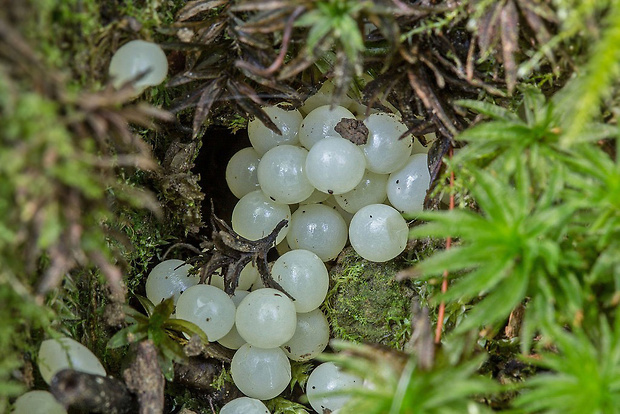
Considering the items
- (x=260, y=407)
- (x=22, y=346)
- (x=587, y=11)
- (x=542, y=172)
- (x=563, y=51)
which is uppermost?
(x=587, y=11)

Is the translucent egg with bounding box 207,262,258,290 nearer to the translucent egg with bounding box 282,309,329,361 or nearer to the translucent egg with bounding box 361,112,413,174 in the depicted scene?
the translucent egg with bounding box 282,309,329,361

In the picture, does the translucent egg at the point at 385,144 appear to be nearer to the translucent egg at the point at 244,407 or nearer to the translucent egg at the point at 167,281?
the translucent egg at the point at 167,281

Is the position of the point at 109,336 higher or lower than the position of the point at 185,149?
lower

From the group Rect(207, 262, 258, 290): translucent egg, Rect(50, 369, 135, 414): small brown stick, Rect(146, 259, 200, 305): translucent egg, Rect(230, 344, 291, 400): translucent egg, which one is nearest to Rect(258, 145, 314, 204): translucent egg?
Rect(207, 262, 258, 290): translucent egg

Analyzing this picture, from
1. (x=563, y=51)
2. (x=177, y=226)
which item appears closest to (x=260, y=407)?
(x=177, y=226)

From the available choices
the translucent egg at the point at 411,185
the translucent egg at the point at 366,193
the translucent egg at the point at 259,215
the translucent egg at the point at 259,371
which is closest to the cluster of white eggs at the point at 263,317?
the translucent egg at the point at 259,371

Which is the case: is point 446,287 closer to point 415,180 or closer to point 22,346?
point 415,180
